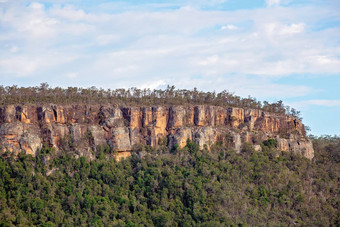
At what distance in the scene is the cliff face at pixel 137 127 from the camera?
77.3 m

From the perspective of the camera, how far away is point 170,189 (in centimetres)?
7569

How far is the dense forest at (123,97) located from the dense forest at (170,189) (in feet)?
34.5

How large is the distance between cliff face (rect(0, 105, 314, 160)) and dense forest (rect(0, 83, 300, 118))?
3875mm

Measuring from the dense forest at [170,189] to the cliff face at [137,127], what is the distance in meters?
1.75

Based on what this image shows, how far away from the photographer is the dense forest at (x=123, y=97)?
3359 inches

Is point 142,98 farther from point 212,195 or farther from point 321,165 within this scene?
point 321,165

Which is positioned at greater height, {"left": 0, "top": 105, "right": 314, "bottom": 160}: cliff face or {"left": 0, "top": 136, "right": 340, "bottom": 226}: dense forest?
{"left": 0, "top": 105, "right": 314, "bottom": 160}: cliff face

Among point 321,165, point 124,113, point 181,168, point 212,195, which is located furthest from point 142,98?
point 321,165

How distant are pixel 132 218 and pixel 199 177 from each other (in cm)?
1247

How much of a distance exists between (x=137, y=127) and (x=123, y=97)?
958 cm

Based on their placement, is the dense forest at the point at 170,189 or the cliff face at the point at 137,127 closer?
the dense forest at the point at 170,189

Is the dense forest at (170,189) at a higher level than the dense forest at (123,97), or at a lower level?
lower

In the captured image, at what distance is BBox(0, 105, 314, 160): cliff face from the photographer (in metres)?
77.3

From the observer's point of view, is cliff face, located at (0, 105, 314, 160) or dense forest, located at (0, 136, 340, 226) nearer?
dense forest, located at (0, 136, 340, 226)
